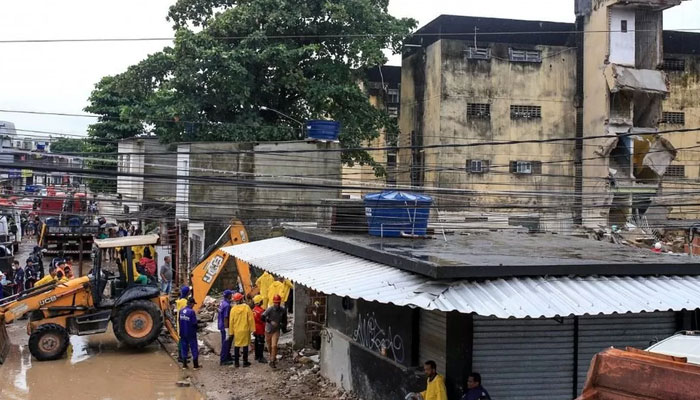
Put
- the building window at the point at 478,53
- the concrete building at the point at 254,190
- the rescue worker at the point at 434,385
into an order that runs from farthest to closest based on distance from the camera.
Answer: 1. the building window at the point at 478,53
2. the concrete building at the point at 254,190
3. the rescue worker at the point at 434,385

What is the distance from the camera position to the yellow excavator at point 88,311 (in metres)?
15.2

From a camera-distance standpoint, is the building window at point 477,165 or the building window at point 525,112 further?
the building window at point 525,112

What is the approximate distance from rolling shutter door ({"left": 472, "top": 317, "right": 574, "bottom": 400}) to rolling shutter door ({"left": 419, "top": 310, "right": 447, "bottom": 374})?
0.45 metres

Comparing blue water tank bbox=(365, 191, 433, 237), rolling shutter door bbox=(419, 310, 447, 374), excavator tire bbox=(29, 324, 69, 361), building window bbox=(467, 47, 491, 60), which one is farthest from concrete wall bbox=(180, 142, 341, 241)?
rolling shutter door bbox=(419, 310, 447, 374)

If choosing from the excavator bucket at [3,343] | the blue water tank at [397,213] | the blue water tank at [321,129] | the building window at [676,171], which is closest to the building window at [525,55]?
the building window at [676,171]

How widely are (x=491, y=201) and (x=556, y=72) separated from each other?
715 centimetres

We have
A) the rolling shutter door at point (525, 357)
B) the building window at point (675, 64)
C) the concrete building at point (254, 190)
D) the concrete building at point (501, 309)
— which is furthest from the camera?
the building window at point (675, 64)

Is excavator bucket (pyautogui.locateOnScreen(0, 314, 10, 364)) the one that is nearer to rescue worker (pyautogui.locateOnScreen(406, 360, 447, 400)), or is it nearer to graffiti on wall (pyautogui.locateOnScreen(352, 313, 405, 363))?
graffiti on wall (pyautogui.locateOnScreen(352, 313, 405, 363))

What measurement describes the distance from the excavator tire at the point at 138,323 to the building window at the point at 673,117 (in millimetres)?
29176

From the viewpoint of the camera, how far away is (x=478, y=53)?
32.8 meters

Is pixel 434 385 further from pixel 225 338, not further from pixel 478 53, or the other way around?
pixel 478 53

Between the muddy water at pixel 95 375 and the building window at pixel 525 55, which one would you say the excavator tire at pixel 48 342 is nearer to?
the muddy water at pixel 95 375

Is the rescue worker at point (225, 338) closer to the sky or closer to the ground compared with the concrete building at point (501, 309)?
closer to the ground

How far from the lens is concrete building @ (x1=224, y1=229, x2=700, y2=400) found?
27.6 ft
